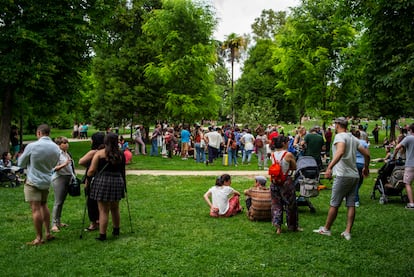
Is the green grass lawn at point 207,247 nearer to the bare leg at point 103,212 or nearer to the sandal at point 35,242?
the sandal at point 35,242

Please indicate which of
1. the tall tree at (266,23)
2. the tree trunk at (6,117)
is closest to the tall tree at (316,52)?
the tree trunk at (6,117)

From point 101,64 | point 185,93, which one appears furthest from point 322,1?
point 101,64

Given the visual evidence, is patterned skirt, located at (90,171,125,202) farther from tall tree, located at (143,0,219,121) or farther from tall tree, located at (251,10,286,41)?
tall tree, located at (251,10,286,41)

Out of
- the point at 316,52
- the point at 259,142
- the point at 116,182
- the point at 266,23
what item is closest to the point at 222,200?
the point at 116,182

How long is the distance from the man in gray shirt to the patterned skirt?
766 millimetres

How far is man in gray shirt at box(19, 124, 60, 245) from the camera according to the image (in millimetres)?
6773

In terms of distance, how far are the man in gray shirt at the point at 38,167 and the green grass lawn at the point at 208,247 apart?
709mm

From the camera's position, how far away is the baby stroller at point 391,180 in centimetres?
1017

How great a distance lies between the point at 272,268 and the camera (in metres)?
5.85

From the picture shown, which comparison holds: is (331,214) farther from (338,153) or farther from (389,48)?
(389,48)

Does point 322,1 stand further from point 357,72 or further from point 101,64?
point 101,64

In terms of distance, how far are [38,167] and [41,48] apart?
43.5 ft

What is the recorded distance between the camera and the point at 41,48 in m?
18.5

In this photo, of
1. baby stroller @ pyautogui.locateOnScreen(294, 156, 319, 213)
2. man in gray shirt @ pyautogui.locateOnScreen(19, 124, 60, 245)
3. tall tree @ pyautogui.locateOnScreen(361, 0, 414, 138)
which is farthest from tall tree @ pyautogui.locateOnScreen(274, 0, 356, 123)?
man in gray shirt @ pyautogui.locateOnScreen(19, 124, 60, 245)
